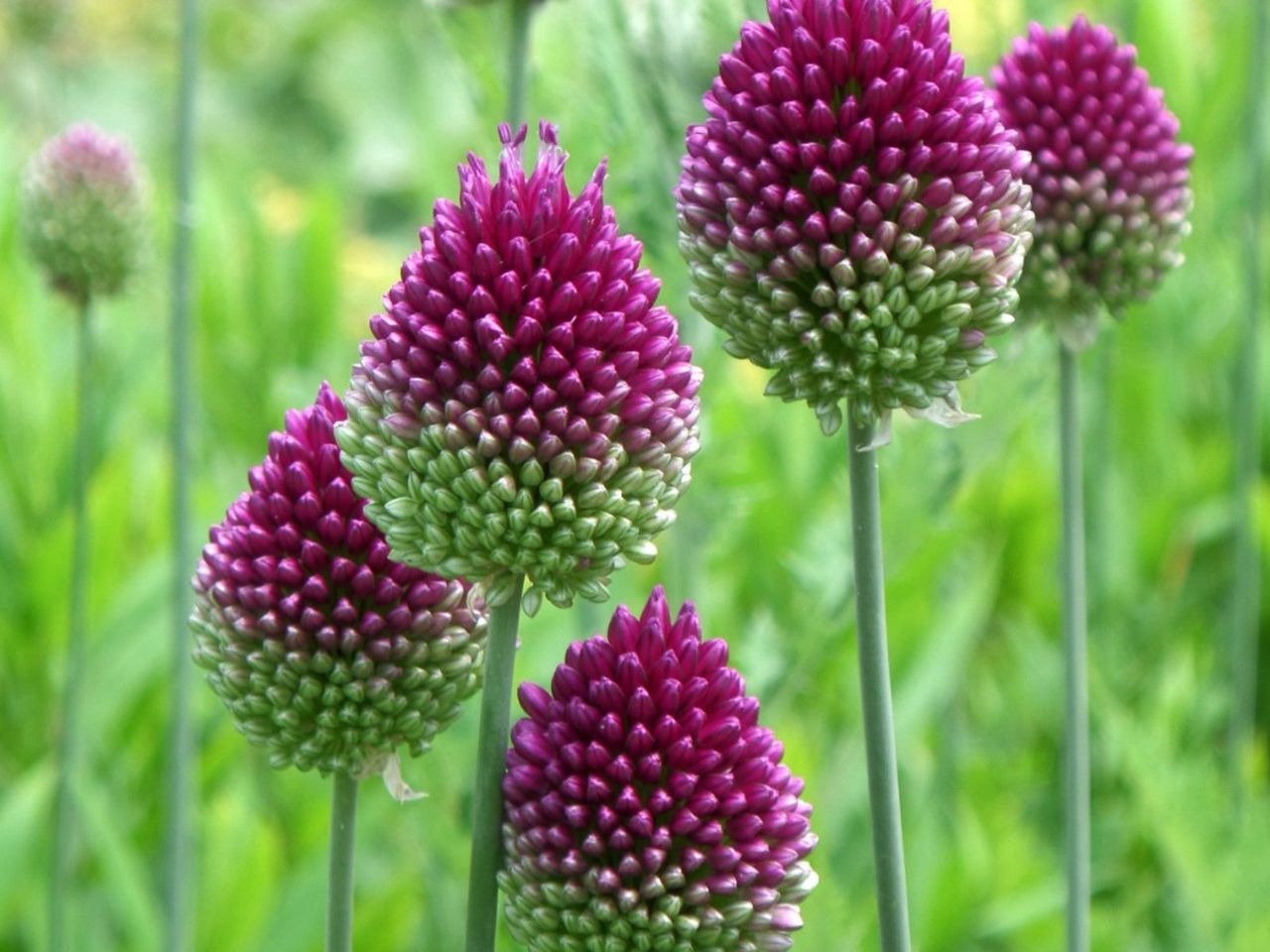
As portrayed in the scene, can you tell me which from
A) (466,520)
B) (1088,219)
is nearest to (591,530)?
(466,520)

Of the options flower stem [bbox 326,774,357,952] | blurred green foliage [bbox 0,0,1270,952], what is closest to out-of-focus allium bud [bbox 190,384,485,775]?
flower stem [bbox 326,774,357,952]

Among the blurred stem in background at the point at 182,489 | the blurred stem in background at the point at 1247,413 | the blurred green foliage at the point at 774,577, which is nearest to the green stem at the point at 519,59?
the blurred green foliage at the point at 774,577

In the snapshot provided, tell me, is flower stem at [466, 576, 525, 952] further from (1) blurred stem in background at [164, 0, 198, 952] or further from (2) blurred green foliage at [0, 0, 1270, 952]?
(1) blurred stem in background at [164, 0, 198, 952]

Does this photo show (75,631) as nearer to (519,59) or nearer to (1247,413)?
(519,59)

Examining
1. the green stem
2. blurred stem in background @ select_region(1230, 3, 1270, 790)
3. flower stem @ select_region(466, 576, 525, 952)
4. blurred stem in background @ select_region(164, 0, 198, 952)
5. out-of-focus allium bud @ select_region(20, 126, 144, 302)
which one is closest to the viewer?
flower stem @ select_region(466, 576, 525, 952)

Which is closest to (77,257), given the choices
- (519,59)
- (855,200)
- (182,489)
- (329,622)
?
(182,489)
